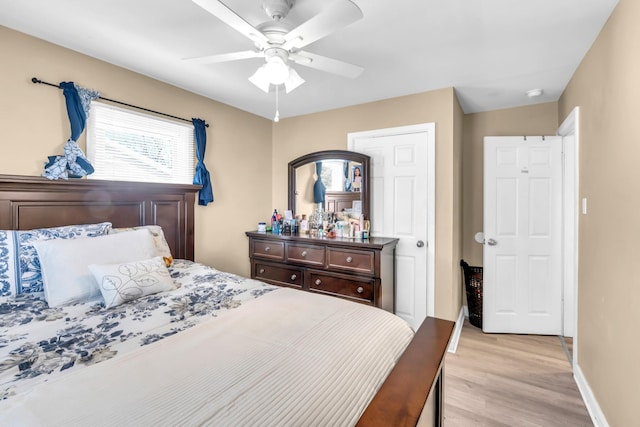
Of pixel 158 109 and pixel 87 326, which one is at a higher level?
pixel 158 109

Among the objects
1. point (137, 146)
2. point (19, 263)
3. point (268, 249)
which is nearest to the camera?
point (19, 263)

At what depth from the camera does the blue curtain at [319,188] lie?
3.49 m

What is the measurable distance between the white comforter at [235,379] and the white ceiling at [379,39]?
1.67 m

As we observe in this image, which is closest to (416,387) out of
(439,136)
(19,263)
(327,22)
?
(327,22)

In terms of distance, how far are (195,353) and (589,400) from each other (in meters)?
2.53

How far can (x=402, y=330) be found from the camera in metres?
1.45

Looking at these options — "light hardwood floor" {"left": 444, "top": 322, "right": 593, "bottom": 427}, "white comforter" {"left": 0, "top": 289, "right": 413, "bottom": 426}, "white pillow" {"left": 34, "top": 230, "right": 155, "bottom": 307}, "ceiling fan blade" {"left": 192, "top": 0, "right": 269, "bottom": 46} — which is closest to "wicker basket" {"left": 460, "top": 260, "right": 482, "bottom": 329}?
"light hardwood floor" {"left": 444, "top": 322, "right": 593, "bottom": 427}

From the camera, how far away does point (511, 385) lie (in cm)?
228

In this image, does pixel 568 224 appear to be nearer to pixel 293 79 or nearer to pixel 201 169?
pixel 293 79

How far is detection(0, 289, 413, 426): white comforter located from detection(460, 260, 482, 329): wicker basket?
2478 mm

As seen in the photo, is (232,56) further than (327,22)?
Yes

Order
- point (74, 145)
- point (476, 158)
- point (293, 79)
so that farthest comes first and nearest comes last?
point (476, 158)
point (74, 145)
point (293, 79)

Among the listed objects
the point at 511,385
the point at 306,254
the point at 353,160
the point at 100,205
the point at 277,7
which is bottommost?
the point at 511,385

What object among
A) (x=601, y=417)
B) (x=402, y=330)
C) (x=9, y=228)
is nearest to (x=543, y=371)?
(x=601, y=417)
